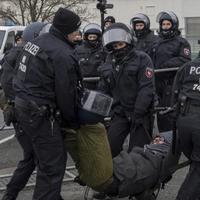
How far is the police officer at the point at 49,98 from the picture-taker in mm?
4691

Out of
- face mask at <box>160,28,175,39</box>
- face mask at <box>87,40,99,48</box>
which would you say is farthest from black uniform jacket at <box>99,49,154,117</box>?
face mask at <box>87,40,99,48</box>

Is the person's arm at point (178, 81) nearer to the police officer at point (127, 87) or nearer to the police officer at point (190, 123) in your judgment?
the police officer at point (190, 123)

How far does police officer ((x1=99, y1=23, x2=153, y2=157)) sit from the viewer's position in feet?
18.9

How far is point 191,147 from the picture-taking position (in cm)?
490

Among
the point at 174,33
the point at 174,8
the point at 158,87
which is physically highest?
the point at 174,33

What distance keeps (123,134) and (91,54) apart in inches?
107

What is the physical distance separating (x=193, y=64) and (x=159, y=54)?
334 centimetres

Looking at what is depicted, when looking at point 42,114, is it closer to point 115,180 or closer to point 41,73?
point 41,73

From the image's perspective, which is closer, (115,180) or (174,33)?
(115,180)

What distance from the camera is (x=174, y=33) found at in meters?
8.21

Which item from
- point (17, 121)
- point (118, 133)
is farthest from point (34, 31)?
point (118, 133)

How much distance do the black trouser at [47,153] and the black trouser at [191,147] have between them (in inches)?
40.5

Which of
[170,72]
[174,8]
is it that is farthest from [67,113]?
[174,8]

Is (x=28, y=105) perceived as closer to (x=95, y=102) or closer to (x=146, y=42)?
(x=95, y=102)
